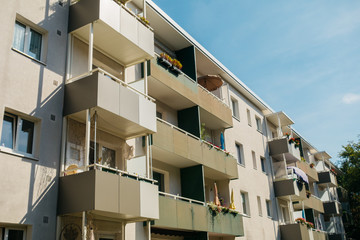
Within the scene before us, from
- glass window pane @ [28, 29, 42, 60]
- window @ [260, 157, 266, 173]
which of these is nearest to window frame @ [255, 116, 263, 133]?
window @ [260, 157, 266, 173]

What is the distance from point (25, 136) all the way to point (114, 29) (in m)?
5.31

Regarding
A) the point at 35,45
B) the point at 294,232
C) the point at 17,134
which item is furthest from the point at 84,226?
the point at 294,232

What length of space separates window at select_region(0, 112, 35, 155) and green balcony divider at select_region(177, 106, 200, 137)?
10623 millimetres

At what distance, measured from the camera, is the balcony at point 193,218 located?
16578 millimetres

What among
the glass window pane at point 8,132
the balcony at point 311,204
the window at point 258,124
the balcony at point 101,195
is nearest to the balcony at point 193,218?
the balcony at point 101,195

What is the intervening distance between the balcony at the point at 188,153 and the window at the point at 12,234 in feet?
23.1

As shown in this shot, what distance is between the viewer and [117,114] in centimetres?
1402

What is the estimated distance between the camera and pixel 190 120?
22.1m

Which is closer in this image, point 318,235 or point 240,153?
point 240,153

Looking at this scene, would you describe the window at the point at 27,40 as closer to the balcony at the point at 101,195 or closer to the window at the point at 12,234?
the balcony at the point at 101,195

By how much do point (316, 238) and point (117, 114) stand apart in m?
24.7

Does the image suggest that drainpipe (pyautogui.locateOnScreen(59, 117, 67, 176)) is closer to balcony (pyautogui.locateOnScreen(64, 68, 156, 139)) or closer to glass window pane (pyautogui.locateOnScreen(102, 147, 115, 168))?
balcony (pyautogui.locateOnScreen(64, 68, 156, 139))

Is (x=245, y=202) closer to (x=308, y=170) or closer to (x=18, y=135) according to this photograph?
(x=308, y=170)

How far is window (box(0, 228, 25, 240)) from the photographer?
10.9m
